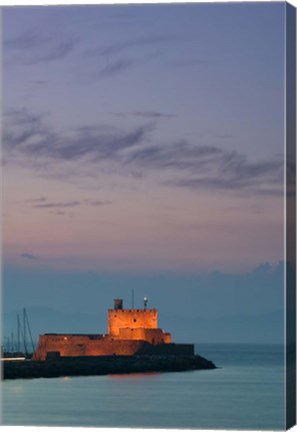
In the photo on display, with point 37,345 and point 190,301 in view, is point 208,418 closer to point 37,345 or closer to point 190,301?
point 190,301

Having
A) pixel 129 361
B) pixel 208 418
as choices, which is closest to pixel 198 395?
pixel 208 418

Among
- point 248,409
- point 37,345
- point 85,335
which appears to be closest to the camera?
point 248,409

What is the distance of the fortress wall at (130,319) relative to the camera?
31.4m

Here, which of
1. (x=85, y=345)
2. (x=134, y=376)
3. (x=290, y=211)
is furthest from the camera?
(x=85, y=345)

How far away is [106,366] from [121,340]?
52cm

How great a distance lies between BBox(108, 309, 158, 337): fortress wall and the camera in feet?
103

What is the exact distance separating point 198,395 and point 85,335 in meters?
2.30

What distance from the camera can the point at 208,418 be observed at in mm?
29906

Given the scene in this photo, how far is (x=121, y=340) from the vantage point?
3338 cm

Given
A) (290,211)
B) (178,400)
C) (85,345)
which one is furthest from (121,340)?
(290,211)

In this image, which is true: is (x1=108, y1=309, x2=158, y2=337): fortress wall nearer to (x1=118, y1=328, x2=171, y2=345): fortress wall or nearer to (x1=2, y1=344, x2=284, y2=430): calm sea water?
(x1=118, y1=328, x2=171, y2=345): fortress wall

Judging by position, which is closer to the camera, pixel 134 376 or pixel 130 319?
pixel 130 319

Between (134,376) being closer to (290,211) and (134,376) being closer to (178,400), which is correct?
(178,400)

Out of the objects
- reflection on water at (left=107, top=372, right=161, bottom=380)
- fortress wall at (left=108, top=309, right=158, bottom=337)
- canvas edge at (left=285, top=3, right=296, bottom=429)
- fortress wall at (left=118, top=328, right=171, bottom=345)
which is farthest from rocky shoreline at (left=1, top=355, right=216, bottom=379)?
canvas edge at (left=285, top=3, right=296, bottom=429)
